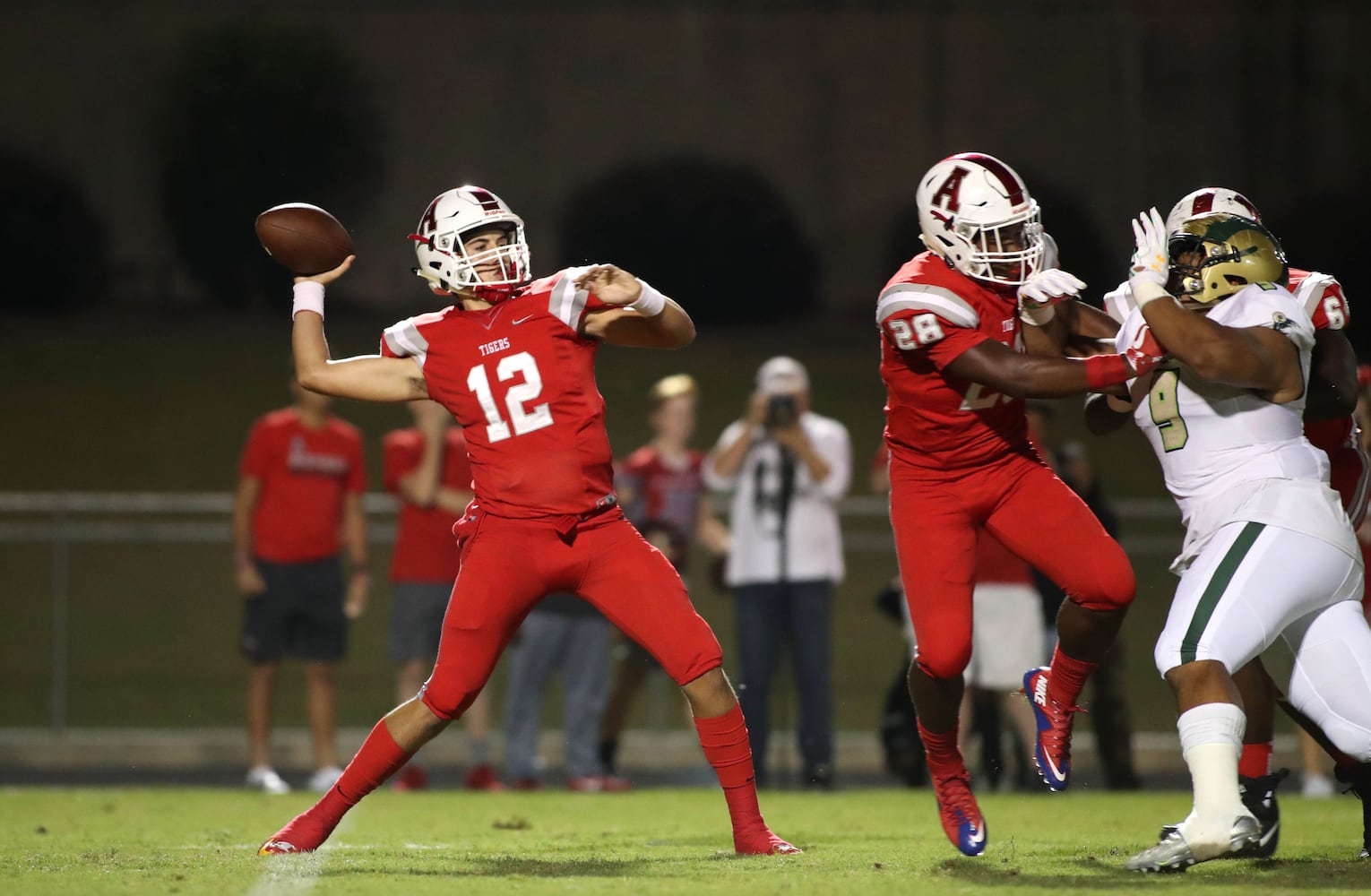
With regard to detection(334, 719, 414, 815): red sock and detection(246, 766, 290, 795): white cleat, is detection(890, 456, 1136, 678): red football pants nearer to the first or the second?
detection(334, 719, 414, 815): red sock

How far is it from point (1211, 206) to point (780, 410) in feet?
12.7

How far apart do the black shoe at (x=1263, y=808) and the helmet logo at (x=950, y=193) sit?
1.95 metres

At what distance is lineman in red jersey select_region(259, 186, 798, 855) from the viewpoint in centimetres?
516

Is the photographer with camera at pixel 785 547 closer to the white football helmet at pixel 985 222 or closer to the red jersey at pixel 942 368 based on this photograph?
the red jersey at pixel 942 368

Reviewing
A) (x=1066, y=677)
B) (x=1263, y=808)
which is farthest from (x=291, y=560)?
(x=1263, y=808)

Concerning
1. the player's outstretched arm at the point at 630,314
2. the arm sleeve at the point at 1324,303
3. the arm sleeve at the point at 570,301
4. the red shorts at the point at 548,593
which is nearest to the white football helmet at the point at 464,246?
the arm sleeve at the point at 570,301

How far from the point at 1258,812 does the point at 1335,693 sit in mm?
784

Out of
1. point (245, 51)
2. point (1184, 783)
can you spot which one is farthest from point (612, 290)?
point (245, 51)

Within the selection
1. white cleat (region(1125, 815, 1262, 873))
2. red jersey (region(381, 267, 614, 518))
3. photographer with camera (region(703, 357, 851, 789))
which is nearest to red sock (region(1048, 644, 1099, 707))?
white cleat (region(1125, 815, 1262, 873))

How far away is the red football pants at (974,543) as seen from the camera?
520cm

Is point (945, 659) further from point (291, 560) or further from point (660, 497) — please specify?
point (291, 560)

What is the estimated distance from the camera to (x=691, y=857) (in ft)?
17.6

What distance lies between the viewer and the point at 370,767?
5.21 meters

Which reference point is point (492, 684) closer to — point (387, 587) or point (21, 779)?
point (387, 587)
